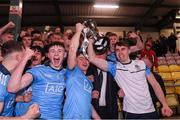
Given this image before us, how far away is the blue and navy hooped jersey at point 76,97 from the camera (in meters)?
2.99

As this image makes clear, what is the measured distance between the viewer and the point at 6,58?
2873 millimetres

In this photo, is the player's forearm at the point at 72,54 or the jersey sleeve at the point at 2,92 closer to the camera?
the jersey sleeve at the point at 2,92

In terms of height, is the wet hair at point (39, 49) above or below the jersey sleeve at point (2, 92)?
above

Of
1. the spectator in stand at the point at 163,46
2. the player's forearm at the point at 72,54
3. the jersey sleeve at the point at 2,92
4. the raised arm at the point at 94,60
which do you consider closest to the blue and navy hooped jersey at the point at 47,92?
the player's forearm at the point at 72,54

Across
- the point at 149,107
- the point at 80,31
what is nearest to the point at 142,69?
the point at 149,107

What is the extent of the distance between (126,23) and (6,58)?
14.8 metres

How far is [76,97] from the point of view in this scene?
9.98ft

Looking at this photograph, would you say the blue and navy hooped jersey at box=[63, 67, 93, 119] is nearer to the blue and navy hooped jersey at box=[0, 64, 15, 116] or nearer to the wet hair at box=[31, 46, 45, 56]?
the blue and navy hooped jersey at box=[0, 64, 15, 116]

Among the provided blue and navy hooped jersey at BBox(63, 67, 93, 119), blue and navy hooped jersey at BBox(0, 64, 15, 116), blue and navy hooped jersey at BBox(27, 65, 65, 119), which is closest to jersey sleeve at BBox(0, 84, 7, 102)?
blue and navy hooped jersey at BBox(0, 64, 15, 116)

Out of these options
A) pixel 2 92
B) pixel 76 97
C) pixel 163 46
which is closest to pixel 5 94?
pixel 2 92

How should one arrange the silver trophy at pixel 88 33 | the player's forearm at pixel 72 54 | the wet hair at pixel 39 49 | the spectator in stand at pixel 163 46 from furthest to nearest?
the spectator in stand at pixel 163 46
the wet hair at pixel 39 49
the silver trophy at pixel 88 33
the player's forearm at pixel 72 54

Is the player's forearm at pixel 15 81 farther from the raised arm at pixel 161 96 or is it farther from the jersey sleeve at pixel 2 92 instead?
the raised arm at pixel 161 96

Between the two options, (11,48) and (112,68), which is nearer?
(11,48)

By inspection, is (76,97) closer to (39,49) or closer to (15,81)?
(15,81)
